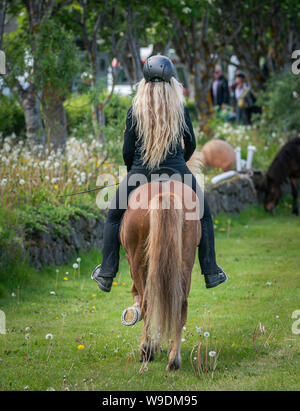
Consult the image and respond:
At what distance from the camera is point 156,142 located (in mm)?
5645

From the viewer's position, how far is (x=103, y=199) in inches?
416

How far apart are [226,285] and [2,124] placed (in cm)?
745

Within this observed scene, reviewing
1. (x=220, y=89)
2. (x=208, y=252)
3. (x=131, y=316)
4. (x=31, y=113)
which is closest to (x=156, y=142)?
(x=208, y=252)

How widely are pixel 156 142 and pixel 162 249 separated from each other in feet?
3.22

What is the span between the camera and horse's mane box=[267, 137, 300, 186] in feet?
44.7

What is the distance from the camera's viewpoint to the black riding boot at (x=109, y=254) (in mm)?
5973

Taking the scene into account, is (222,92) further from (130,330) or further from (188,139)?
(188,139)

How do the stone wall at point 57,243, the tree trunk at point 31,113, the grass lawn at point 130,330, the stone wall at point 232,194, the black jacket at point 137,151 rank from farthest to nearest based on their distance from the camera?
the stone wall at point 232,194
the tree trunk at point 31,113
the stone wall at point 57,243
the black jacket at point 137,151
the grass lawn at point 130,330

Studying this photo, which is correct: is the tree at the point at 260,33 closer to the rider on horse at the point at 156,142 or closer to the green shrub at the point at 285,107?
the green shrub at the point at 285,107

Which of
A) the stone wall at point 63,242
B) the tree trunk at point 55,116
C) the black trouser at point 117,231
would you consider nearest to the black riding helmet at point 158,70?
the black trouser at point 117,231

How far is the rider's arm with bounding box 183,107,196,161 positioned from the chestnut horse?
0.64 metres

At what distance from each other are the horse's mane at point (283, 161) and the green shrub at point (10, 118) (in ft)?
18.3

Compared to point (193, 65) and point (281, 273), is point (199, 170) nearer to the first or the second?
point (281, 273)

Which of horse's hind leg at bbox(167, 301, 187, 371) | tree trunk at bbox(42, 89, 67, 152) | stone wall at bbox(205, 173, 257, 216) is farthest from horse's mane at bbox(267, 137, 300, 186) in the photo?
horse's hind leg at bbox(167, 301, 187, 371)
